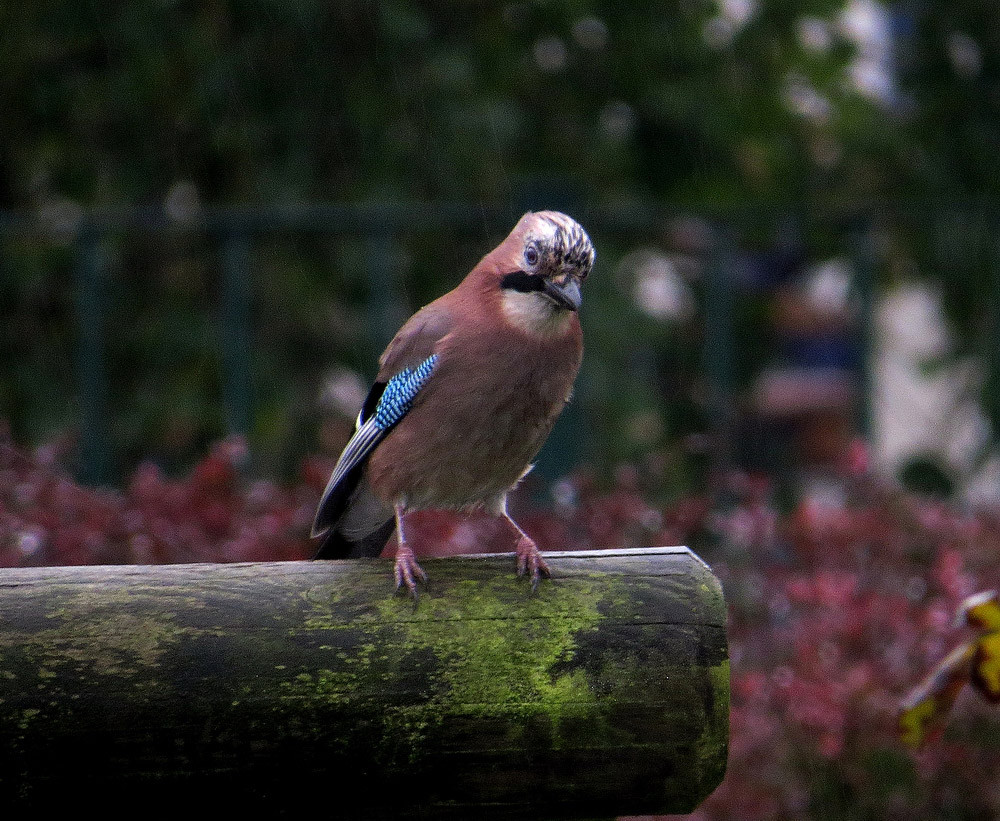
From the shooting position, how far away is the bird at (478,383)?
8.48 ft

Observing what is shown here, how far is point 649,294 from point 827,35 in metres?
1.42

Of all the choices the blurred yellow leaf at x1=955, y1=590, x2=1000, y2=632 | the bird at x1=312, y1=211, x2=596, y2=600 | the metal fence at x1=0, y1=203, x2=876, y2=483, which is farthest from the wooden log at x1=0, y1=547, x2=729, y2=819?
the metal fence at x1=0, y1=203, x2=876, y2=483

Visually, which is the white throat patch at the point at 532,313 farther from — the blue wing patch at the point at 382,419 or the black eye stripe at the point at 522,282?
the blue wing patch at the point at 382,419

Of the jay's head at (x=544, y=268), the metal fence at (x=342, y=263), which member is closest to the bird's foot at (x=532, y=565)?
the jay's head at (x=544, y=268)

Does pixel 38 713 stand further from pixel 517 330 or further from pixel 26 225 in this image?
pixel 26 225

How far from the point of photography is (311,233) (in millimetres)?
6070

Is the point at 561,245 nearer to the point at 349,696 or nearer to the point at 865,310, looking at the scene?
the point at 349,696

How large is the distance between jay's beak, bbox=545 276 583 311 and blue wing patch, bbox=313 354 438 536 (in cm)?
27

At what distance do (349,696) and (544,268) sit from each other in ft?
3.70

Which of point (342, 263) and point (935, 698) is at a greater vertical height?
point (342, 263)

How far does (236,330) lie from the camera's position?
19.4ft

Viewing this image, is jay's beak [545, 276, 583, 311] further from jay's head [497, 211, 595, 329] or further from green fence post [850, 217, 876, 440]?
green fence post [850, 217, 876, 440]

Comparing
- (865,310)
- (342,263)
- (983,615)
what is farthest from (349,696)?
(865,310)

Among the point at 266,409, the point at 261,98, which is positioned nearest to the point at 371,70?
the point at 261,98
